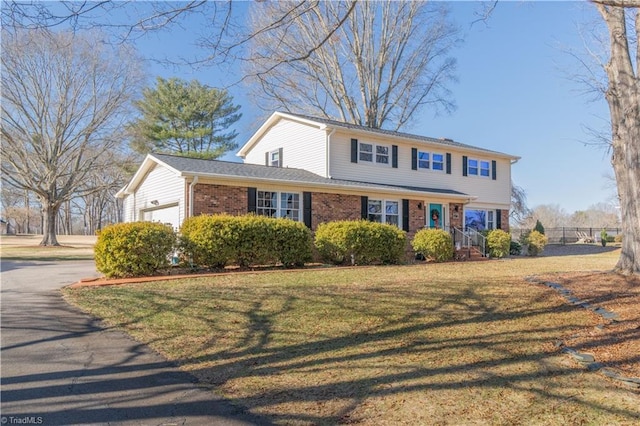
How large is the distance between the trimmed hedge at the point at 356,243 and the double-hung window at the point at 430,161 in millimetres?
7228

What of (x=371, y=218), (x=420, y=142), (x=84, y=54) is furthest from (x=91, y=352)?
(x=84, y=54)

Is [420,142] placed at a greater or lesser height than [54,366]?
greater

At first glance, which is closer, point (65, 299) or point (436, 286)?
point (65, 299)

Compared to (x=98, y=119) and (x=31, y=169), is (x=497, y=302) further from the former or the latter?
(x=31, y=169)

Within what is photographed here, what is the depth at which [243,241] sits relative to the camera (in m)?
11.9

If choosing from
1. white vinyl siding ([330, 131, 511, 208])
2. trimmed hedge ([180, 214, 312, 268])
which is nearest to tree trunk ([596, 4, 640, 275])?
trimmed hedge ([180, 214, 312, 268])

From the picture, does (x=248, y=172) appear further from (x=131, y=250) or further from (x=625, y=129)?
(x=625, y=129)

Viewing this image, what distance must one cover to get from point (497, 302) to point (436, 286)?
1.63m

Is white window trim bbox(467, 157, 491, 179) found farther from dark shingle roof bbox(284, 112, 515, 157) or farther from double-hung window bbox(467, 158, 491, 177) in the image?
dark shingle roof bbox(284, 112, 515, 157)

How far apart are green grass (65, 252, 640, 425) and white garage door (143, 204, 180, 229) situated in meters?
5.75

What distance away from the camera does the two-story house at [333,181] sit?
46.6ft

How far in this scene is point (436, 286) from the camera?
863 cm

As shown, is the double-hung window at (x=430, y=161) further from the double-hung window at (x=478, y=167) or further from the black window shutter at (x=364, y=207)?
the black window shutter at (x=364, y=207)

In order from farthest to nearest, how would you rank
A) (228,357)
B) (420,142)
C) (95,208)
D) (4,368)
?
(95,208), (420,142), (228,357), (4,368)
